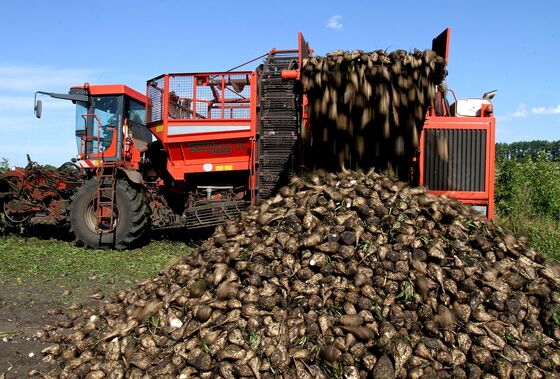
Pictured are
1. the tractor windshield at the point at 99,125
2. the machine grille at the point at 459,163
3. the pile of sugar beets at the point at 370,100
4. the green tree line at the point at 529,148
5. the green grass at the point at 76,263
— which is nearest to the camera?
the pile of sugar beets at the point at 370,100

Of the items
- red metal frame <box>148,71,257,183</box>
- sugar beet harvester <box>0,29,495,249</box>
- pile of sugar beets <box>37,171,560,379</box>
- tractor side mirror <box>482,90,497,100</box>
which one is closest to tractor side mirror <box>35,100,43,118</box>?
sugar beet harvester <box>0,29,495,249</box>

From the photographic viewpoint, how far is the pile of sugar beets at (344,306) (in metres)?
3.88

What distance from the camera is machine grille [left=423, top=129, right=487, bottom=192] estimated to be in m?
6.84

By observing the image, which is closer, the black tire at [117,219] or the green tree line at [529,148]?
the black tire at [117,219]

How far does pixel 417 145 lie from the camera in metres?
6.07

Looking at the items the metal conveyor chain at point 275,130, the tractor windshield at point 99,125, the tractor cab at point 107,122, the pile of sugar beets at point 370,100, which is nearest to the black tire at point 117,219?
the tractor cab at point 107,122

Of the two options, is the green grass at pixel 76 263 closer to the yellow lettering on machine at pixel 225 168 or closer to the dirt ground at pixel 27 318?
the dirt ground at pixel 27 318

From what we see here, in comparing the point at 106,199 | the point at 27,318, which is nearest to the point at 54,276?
the point at 27,318

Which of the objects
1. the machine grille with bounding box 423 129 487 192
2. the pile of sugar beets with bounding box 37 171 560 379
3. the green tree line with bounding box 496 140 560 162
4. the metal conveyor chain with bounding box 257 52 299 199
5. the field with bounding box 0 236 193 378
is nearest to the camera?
the pile of sugar beets with bounding box 37 171 560 379

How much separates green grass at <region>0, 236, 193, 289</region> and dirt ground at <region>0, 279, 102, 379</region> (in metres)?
0.36

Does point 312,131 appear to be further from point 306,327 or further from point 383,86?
point 306,327

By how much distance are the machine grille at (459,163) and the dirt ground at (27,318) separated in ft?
15.0

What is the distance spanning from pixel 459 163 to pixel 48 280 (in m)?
5.85

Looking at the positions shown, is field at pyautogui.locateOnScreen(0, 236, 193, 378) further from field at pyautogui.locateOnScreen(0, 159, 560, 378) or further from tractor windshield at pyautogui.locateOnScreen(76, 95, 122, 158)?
tractor windshield at pyautogui.locateOnScreen(76, 95, 122, 158)
